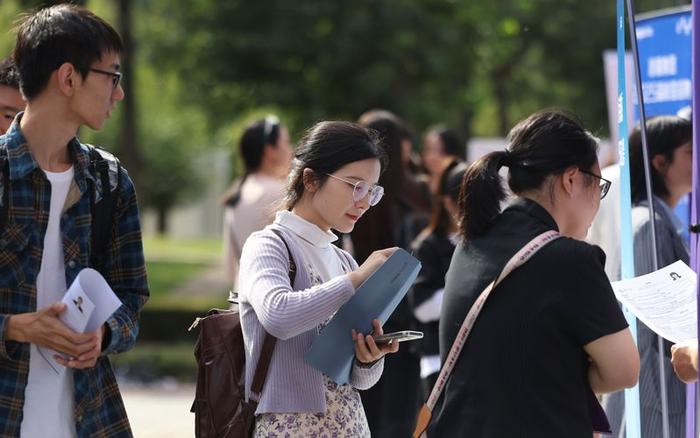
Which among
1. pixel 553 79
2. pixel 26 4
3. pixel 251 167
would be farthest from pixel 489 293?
pixel 553 79

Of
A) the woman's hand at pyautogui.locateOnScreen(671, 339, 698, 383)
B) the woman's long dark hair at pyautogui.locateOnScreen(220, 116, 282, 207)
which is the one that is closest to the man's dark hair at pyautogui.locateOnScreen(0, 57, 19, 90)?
the woman's hand at pyautogui.locateOnScreen(671, 339, 698, 383)

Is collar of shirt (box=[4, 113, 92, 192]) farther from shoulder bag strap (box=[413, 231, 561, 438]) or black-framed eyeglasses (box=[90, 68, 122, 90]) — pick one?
shoulder bag strap (box=[413, 231, 561, 438])

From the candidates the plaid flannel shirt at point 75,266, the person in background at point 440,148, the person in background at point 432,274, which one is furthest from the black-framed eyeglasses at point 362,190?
the person in background at point 440,148

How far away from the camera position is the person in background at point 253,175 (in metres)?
6.66

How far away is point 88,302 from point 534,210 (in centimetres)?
128

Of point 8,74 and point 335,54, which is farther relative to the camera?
point 335,54

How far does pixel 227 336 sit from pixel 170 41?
17685mm

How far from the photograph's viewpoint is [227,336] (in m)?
3.59

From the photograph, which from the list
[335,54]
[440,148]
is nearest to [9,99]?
[440,148]

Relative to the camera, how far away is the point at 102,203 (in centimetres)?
314

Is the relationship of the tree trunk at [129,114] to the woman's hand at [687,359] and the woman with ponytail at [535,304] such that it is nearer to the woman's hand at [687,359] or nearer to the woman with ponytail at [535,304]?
the woman with ponytail at [535,304]

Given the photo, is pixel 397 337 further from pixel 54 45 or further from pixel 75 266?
pixel 54 45

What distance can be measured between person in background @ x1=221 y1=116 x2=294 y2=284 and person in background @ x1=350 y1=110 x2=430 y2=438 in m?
0.88

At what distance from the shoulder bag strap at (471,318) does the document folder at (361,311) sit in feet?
0.64
